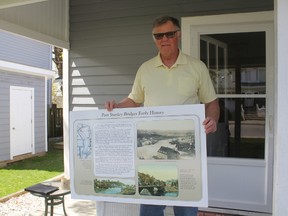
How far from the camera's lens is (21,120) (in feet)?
32.1

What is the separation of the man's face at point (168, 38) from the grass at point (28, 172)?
15.3ft

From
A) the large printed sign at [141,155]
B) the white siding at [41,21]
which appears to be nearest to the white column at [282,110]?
the large printed sign at [141,155]

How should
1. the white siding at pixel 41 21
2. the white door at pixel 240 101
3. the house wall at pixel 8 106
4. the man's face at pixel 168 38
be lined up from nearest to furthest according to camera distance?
the man's face at pixel 168 38 → the white door at pixel 240 101 → the white siding at pixel 41 21 → the house wall at pixel 8 106

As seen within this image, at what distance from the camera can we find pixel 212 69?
12.4ft

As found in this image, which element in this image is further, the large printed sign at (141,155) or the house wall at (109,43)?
the house wall at (109,43)

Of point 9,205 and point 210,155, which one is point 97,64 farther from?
point 9,205

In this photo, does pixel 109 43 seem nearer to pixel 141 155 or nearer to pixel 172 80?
pixel 172 80

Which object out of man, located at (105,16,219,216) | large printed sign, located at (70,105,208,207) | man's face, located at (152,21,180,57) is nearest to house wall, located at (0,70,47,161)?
large printed sign, located at (70,105,208,207)

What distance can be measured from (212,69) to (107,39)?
143 centimetres

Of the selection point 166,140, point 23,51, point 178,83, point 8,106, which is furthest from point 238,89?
point 23,51

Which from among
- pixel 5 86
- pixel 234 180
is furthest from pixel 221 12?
pixel 5 86

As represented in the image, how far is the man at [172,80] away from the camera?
1.93 meters

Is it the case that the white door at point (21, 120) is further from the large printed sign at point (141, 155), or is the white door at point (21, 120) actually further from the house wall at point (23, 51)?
the large printed sign at point (141, 155)

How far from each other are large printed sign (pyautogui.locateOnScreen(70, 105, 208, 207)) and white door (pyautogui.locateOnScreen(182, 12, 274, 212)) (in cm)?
199
